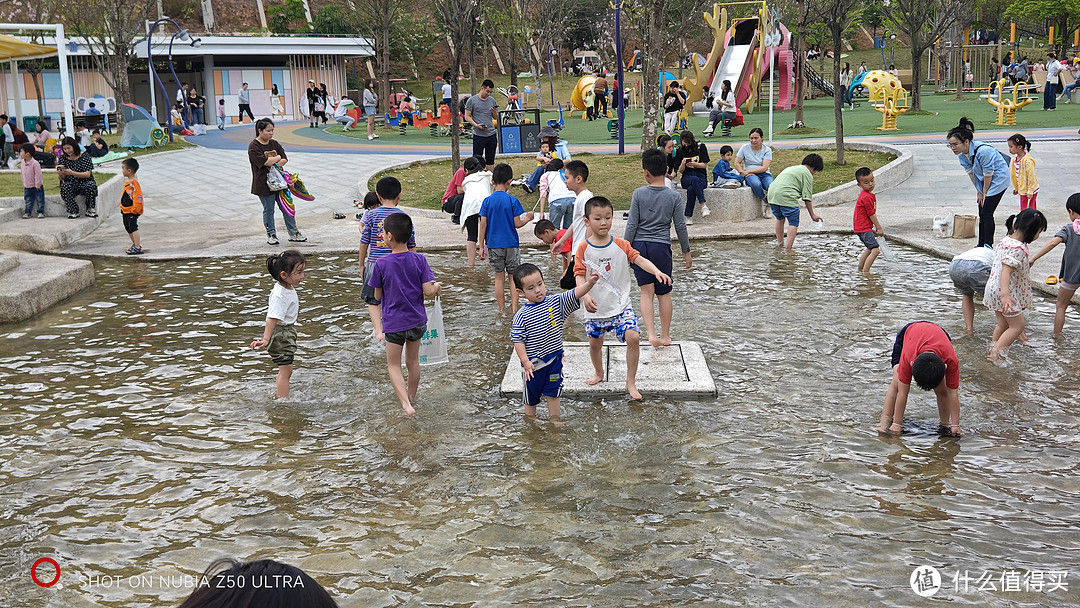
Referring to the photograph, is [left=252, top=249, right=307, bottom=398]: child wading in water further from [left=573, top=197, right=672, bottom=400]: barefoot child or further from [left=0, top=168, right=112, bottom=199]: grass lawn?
[left=0, top=168, right=112, bottom=199]: grass lawn

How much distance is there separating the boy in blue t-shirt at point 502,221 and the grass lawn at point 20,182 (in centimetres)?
1106

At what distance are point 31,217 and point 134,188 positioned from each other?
3.82 metres

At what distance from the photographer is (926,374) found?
561cm

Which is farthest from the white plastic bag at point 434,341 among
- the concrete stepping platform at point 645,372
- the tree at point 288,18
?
the tree at point 288,18

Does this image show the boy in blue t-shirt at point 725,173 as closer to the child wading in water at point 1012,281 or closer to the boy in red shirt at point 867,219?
the boy in red shirt at point 867,219

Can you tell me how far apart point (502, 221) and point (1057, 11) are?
47476mm

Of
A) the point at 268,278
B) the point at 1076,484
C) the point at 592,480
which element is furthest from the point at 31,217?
the point at 1076,484

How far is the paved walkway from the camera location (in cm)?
1354

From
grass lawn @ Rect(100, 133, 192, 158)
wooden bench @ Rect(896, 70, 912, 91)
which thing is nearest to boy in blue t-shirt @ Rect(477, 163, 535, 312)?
grass lawn @ Rect(100, 133, 192, 158)

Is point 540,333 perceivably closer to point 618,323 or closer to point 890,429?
point 618,323

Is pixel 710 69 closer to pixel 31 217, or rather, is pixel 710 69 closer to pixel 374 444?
pixel 31 217

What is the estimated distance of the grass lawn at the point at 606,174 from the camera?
55.5 ft

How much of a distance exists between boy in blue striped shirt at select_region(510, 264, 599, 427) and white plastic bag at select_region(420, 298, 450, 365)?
4.42 feet

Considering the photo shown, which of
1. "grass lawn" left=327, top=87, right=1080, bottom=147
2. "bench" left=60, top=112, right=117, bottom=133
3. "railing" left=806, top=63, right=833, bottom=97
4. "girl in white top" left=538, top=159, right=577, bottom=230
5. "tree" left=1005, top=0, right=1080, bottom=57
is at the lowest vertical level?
"girl in white top" left=538, top=159, right=577, bottom=230
